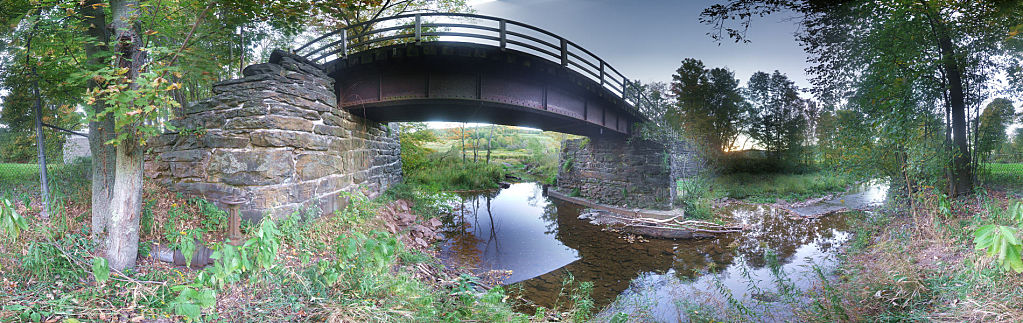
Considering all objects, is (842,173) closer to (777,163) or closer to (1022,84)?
(1022,84)

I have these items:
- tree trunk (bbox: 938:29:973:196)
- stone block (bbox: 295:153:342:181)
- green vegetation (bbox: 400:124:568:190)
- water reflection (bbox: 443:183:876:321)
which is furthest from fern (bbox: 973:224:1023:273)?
green vegetation (bbox: 400:124:568:190)

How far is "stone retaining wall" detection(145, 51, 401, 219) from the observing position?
14.4 ft

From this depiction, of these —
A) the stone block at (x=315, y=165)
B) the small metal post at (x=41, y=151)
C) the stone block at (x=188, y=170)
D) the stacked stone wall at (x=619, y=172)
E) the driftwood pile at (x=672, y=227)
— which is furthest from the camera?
the stacked stone wall at (x=619, y=172)

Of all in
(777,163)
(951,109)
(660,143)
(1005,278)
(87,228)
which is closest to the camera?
(1005,278)

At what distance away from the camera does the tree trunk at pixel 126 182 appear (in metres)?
3.07

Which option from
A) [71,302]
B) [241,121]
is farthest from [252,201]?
[71,302]

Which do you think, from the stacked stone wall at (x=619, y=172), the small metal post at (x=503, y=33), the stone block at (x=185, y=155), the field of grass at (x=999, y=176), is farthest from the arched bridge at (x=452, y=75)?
the field of grass at (x=999, y=176)

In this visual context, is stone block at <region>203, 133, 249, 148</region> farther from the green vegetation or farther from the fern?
the fern

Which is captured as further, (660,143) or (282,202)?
(660,143)

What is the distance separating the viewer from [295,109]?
190 inches

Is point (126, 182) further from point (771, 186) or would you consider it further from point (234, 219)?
point (771, 186)

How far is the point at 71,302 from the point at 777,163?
17.5 m

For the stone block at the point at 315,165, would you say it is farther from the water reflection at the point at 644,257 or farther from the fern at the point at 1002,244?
the fern at the point at 1002,244

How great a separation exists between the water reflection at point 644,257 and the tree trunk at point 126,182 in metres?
4.73
